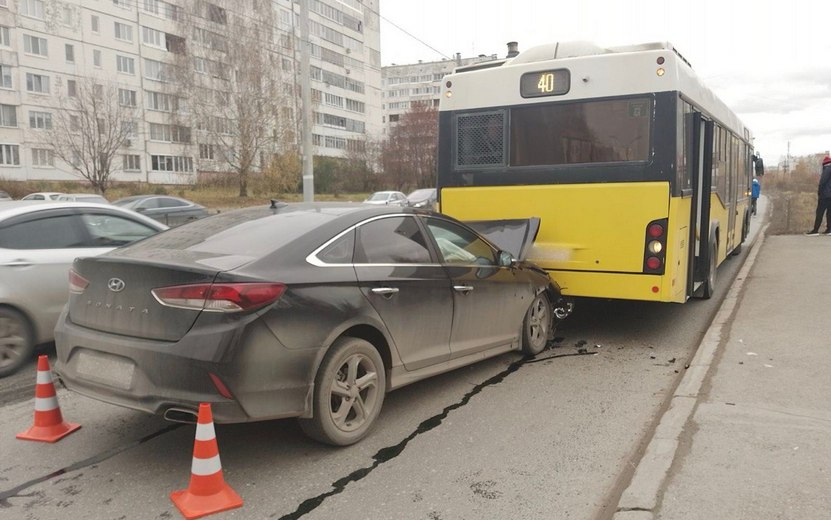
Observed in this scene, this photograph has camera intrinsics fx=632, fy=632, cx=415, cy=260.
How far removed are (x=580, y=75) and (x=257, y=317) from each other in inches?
182

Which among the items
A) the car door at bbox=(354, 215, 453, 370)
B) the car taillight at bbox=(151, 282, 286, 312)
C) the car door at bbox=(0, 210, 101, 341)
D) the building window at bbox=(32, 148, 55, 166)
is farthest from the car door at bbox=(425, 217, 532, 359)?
the building window at bbox=(32, 148, 55, 166)

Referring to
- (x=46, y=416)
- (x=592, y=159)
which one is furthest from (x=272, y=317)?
(x=592, y=159)

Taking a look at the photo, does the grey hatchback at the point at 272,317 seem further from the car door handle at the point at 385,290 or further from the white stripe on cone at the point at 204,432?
the white stripe on cone at the point at 204,432

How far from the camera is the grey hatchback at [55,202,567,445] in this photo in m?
3.36

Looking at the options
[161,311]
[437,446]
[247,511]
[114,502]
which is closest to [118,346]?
[161,311]

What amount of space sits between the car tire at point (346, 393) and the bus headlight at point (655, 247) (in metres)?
3.36

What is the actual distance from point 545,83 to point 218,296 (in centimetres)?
467

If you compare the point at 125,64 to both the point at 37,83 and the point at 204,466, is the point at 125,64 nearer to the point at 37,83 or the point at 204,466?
the point at 37,83

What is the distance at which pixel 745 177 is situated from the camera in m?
12.5

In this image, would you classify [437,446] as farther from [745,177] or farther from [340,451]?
[745,177]

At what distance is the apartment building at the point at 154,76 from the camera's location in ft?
146

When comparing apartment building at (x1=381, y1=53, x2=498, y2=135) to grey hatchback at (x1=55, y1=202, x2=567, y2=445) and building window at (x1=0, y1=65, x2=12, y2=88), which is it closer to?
building window at (x1=0, y1=65, x2=12, y2=88)

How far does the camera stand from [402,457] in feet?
12.7

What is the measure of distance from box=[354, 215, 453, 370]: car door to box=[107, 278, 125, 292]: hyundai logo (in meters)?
1.37
